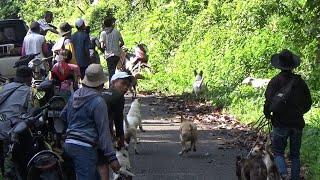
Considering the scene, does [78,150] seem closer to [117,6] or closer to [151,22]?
[151,22]

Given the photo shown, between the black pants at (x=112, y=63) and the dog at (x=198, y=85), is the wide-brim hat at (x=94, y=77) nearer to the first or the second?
the black pants at (x=112, y=63)

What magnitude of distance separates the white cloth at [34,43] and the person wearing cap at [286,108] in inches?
274

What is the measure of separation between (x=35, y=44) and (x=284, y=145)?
7.31 metres

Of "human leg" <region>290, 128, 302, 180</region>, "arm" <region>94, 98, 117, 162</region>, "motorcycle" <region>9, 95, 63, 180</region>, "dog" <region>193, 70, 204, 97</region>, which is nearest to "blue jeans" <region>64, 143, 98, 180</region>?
"arm" <region>94, 98, 117, 162</region>

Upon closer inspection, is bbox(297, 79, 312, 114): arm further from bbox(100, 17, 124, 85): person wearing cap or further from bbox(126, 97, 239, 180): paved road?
bbox(100, 17, 124, 85): person wearing cap

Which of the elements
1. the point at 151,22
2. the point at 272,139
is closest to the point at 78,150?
the point at 272,139

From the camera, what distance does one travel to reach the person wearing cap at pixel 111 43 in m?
16.3

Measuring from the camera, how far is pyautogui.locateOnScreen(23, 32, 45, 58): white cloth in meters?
14.8

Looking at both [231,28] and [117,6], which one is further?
[117,6]

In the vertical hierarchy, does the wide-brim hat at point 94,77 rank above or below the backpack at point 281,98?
above

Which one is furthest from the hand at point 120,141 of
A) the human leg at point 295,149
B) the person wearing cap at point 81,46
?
the person wearing cap at point 81,46

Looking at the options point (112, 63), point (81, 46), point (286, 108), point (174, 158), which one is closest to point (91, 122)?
point (286, 108)

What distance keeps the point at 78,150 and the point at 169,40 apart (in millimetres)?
19124

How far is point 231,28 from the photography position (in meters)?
21.5
